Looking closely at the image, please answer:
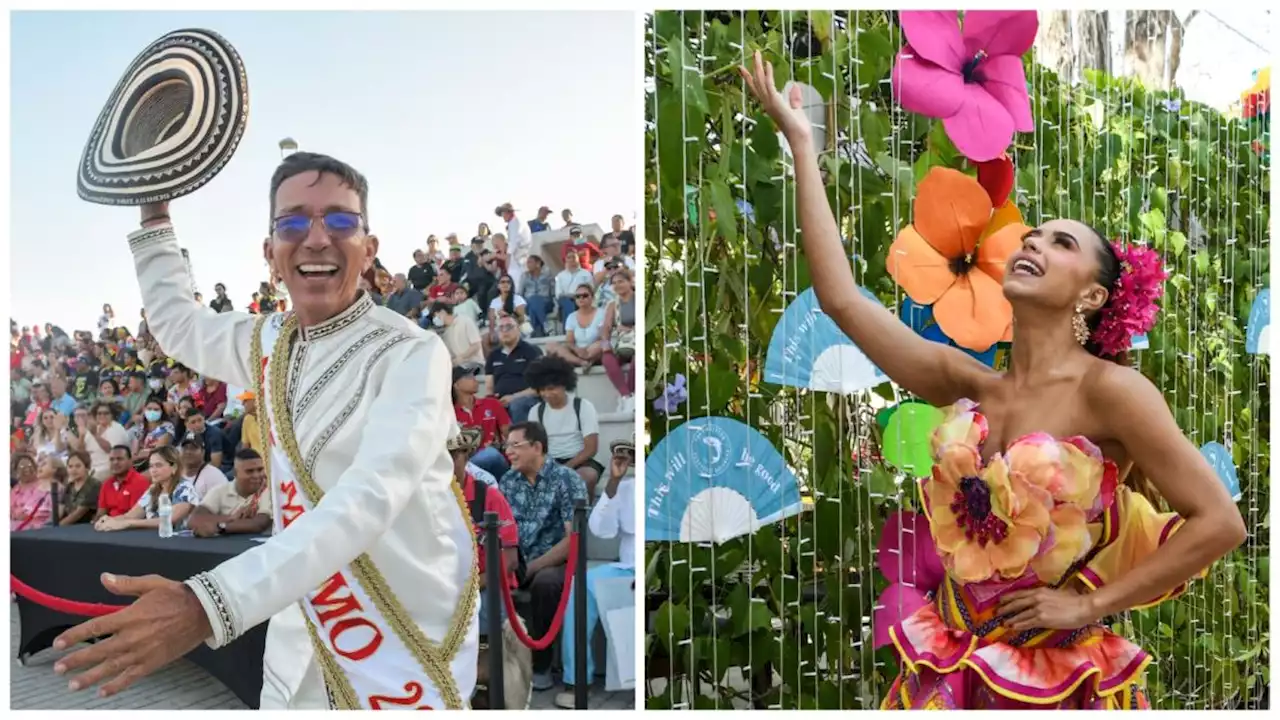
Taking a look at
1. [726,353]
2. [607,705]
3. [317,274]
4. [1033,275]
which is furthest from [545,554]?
[1033,275]

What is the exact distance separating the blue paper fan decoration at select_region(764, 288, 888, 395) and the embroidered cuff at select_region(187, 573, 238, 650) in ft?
4.39

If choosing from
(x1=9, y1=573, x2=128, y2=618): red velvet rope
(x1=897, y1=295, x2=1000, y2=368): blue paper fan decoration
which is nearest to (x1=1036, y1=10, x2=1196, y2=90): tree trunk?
(x1=897, y1=295, x2=1000, y2=368): blue paper fan decoration

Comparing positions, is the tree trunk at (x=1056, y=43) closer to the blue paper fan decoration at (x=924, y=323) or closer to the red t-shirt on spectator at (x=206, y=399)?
the blue paper fan decoration at (x=924, y=323)

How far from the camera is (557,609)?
2.97 meters

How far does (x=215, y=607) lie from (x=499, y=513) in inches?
27.5

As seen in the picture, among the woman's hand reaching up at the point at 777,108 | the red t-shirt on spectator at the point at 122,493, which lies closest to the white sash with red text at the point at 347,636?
the red t-shirt on spectator at the point at 122,493

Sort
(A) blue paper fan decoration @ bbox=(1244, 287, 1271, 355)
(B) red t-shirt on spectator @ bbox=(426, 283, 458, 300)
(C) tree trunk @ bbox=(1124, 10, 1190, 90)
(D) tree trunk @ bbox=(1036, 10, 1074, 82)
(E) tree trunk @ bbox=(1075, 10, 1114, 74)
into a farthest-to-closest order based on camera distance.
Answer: (A) blue paper fan decoration @ bbox=(1244, 287, 1271, 355)
(C) tree trunk @ bbox=(1124, 10, 1190, 90)
(E) tree trunk @ bbox=(1075, 10, 1114, 74)
(D) tree trunk @ bbox=(1036, 10, 1074, 82)
(B) red t-shirt on spectator @ bbox=(426, 283, 458, 300)

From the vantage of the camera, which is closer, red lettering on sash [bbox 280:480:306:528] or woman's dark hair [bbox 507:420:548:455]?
red lettering on sash [bbox 280:480:306:528]

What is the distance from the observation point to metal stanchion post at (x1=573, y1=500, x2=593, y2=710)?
2.94 m

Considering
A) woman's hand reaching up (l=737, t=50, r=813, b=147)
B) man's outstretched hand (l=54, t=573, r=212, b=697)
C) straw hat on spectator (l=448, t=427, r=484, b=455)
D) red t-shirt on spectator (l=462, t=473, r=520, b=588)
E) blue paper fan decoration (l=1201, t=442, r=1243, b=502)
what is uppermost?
woman's hand reaching up (l=737, t=50, r=813, b=147)

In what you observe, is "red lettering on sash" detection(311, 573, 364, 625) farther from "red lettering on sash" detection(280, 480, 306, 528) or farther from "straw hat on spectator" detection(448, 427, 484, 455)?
"straw hat on spectator" detection(448, 427, 484, 455)

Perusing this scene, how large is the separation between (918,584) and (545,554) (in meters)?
0.93

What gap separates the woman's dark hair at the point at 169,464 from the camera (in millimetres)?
2816
